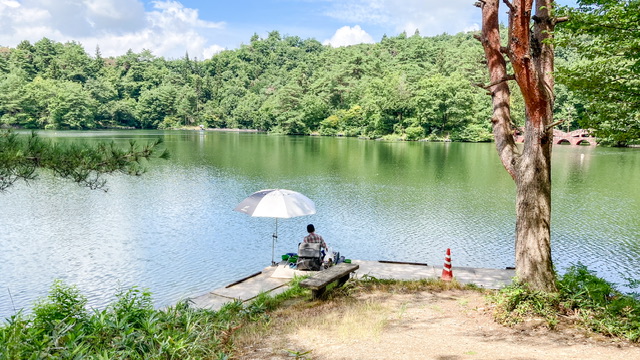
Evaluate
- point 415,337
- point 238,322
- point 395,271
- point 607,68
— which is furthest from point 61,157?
point 607,68

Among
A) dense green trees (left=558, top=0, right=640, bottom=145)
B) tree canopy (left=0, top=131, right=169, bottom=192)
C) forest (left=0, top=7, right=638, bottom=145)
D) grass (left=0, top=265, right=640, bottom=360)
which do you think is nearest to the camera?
grass (left=0, top=265, right=640, bottom=360)

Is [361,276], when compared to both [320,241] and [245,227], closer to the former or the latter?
[320,241]

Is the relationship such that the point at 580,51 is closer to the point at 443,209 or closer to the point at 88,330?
the point at 88,330

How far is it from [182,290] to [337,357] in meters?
5.96

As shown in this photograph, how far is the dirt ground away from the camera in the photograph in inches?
173

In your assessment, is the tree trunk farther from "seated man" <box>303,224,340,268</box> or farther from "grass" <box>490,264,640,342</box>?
"seated man" <box>303,224,340,268</box>

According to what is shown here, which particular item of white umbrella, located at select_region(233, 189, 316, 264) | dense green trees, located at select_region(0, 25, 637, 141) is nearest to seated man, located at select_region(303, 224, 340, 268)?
white umbrella, located at select_region(233, 189, 316, 264)

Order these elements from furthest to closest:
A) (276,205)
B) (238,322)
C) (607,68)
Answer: (276,205) < (607,68) < (238,322)

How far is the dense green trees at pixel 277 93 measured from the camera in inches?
2422

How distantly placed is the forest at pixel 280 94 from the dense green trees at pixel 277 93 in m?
0.22

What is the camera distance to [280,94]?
83.2 metres

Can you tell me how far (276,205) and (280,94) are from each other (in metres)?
76.4

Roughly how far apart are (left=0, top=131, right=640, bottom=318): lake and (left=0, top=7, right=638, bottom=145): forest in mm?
27526

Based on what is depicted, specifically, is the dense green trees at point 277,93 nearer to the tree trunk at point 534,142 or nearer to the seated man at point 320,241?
the seated man at point 320,241
